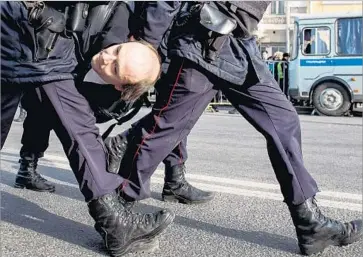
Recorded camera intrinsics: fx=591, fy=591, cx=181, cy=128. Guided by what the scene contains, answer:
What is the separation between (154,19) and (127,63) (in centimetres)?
28

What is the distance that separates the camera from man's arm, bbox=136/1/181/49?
285 centimetres

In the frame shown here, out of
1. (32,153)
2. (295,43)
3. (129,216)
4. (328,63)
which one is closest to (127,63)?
(129,216)

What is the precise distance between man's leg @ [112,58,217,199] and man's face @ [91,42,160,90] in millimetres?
199

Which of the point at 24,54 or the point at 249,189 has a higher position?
the point at 24,54

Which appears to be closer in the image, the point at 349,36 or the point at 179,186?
the point at 179,186

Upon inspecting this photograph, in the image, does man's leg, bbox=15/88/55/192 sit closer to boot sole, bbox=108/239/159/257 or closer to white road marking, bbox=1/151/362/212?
white road marking, bbox=1/151/362/212

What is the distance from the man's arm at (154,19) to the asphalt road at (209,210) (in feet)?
3.58

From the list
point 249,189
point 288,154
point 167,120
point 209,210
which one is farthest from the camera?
point 249,189

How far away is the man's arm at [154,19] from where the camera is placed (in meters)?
2.85

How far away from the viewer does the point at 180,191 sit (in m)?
4.02

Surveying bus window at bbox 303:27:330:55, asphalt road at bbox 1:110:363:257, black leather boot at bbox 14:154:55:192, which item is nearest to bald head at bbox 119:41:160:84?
asphalt road at bbox 1:110:363:257

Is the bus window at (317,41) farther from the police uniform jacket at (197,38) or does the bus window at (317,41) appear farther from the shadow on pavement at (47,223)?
the police uniform jacket at (197,38)

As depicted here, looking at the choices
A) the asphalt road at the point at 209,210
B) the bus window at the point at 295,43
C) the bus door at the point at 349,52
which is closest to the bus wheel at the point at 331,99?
the bus door at the point at 349,52

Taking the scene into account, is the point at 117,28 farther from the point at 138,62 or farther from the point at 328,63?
the point at 328,63
